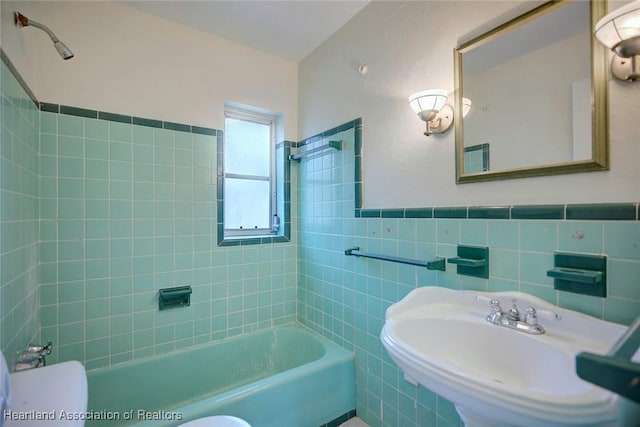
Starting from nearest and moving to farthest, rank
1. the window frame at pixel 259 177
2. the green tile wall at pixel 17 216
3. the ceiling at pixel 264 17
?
the green tile wall at pixel 17 216 → the ceiling at pixel 264 17 → the window frame at pixel 259 177

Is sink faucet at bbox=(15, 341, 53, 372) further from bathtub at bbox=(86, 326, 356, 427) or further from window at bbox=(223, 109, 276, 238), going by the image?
window at bbox=(223, 109, 276, 238)

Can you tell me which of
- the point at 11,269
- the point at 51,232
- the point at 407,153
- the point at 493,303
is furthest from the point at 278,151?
the point at 493,303

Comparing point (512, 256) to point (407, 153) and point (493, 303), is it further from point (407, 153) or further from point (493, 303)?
point (407, 153)

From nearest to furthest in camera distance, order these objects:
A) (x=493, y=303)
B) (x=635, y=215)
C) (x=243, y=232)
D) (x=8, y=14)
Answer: (x=635, y=215), (x=493, y=303), (x=8, y=14), (x=243, y=232)

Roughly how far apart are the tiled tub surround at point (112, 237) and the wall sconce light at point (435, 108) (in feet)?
4.65

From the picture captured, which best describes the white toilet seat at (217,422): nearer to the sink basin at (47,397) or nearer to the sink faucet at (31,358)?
the sink basin at (47,397)

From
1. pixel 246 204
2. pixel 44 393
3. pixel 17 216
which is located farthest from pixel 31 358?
pixel 246 204

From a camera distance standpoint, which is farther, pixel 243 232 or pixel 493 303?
pixel 243 232

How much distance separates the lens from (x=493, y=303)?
109cm

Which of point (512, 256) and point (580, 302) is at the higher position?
point (512, 256)

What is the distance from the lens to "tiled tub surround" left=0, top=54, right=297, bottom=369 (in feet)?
4.50

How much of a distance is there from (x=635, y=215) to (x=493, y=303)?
50 centimetres

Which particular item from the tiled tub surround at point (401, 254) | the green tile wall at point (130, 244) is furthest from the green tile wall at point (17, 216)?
the tiled tub surround at point (401, 254)

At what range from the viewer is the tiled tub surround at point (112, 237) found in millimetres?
1372
